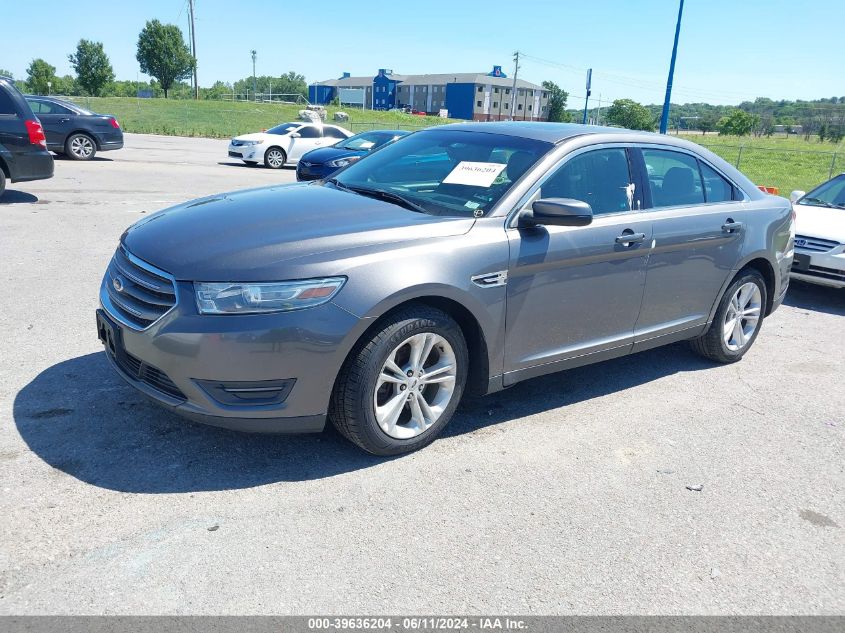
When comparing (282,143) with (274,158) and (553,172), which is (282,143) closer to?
(274,158)

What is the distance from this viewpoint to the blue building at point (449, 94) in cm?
11838

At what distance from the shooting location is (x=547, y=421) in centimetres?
431

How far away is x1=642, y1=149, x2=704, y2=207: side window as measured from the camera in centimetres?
473

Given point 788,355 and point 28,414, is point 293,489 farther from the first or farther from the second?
point 788,355

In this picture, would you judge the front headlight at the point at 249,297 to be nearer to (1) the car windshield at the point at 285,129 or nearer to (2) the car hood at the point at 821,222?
(2) the car hood at the point at 821,222

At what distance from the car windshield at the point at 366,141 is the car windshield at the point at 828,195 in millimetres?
9198

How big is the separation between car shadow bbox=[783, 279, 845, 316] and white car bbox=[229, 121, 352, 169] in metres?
14.6

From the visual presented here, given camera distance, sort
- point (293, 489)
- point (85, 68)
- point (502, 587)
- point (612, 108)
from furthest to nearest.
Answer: point (85, 68)
point (612, 108)
point (293, 489)
point (502, 587)

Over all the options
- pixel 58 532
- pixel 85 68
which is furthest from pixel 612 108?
pixel 58 532

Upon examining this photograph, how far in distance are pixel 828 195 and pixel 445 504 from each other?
26.5 ft

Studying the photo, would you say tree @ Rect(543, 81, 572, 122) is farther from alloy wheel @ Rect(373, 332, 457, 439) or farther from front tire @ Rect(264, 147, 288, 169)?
alloy wheel @ Rect(373, 332, 457, 439)

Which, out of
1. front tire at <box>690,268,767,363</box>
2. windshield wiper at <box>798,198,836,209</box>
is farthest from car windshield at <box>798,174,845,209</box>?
front tire at <box>690,268,767,363</box>

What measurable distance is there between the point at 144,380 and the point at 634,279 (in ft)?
9.70

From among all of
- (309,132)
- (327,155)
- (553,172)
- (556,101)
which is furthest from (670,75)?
(556,101)
